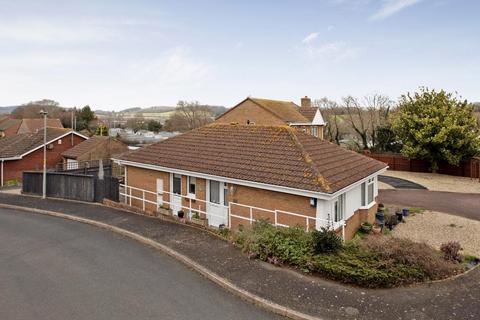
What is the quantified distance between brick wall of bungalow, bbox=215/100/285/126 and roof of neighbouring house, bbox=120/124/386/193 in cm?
2023

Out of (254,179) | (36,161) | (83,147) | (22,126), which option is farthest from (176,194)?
(22,126)

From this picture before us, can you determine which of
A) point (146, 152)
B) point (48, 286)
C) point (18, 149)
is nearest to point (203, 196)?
point (146, 152)

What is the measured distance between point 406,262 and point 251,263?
3.98 metres

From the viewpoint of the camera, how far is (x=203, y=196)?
1620 cm

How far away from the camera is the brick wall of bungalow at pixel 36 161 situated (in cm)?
3219

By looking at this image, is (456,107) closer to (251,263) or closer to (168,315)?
(251,263)

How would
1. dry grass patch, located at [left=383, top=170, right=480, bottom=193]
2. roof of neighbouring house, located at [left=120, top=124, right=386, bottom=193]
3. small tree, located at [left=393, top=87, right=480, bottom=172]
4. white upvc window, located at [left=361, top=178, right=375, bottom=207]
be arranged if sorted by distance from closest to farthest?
roof of neighbouring house, located at [left=120, top=124, right=386, bottom=193], white upvc window, located at [left=361, top=178, right=375, bottom=207], dry grass patch, located at [left=383, top=170, right=480, bottom=193], small tree, located at [left=393, top=87, right=480, bottom=172]

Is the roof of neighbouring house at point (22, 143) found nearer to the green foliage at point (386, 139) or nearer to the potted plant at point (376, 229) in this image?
the potted plant at point (376, 229)

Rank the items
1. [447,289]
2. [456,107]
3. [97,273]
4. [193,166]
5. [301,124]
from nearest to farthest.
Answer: [447,289] < [97,273] < [193,166] < [456,107] < [301,124]

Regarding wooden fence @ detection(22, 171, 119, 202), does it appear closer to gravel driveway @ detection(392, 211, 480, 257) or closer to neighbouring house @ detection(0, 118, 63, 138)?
gravel driveway @ detection(392, 211, 480, 257)

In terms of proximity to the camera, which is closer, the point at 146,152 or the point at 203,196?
the point at 203,196

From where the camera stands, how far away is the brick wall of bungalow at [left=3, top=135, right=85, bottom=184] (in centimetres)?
3219

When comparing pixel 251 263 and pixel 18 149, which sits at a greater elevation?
pixel 18 149

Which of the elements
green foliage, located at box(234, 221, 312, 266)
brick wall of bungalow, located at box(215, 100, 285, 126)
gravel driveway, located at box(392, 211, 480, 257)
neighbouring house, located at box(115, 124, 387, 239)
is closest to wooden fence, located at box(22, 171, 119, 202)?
neighbouring house, located at box(115, 124, 387, 239)
